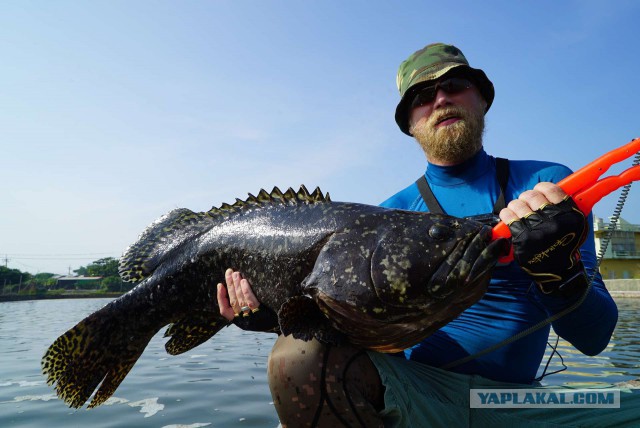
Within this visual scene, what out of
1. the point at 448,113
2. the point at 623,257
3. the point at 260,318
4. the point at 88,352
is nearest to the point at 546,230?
the point at 260,318

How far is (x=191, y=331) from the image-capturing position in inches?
142

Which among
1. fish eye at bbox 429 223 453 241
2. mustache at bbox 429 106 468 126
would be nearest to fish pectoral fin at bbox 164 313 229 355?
fish eye at bbox 429 223 453 241

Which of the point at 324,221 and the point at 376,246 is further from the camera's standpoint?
the point at 324,221

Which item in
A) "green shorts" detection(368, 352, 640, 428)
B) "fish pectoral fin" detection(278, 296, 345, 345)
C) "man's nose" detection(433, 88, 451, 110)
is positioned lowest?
"green shorts" detection(368, 352, 640, 428)

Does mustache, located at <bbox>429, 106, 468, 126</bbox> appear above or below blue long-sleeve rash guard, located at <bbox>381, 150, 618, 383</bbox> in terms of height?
above

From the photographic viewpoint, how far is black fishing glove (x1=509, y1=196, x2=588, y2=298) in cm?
214

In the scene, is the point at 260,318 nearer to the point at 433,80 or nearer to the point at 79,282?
the point at 433,80

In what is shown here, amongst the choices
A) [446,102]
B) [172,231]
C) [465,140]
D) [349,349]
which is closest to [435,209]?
[465,140]

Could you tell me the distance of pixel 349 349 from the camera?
2627mm

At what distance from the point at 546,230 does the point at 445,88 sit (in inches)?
95.0

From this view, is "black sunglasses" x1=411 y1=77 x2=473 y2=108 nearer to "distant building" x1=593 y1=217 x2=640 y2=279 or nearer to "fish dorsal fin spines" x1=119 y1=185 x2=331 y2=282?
"fish dorsal fin spines" x1=119 y1=185 x2=331 y2=282

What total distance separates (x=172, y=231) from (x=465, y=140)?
8.92 ft

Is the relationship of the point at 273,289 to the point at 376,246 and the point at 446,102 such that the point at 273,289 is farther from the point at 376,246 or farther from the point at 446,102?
the point at 446,102

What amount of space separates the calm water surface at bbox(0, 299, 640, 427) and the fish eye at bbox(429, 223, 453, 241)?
3058 millimetres
